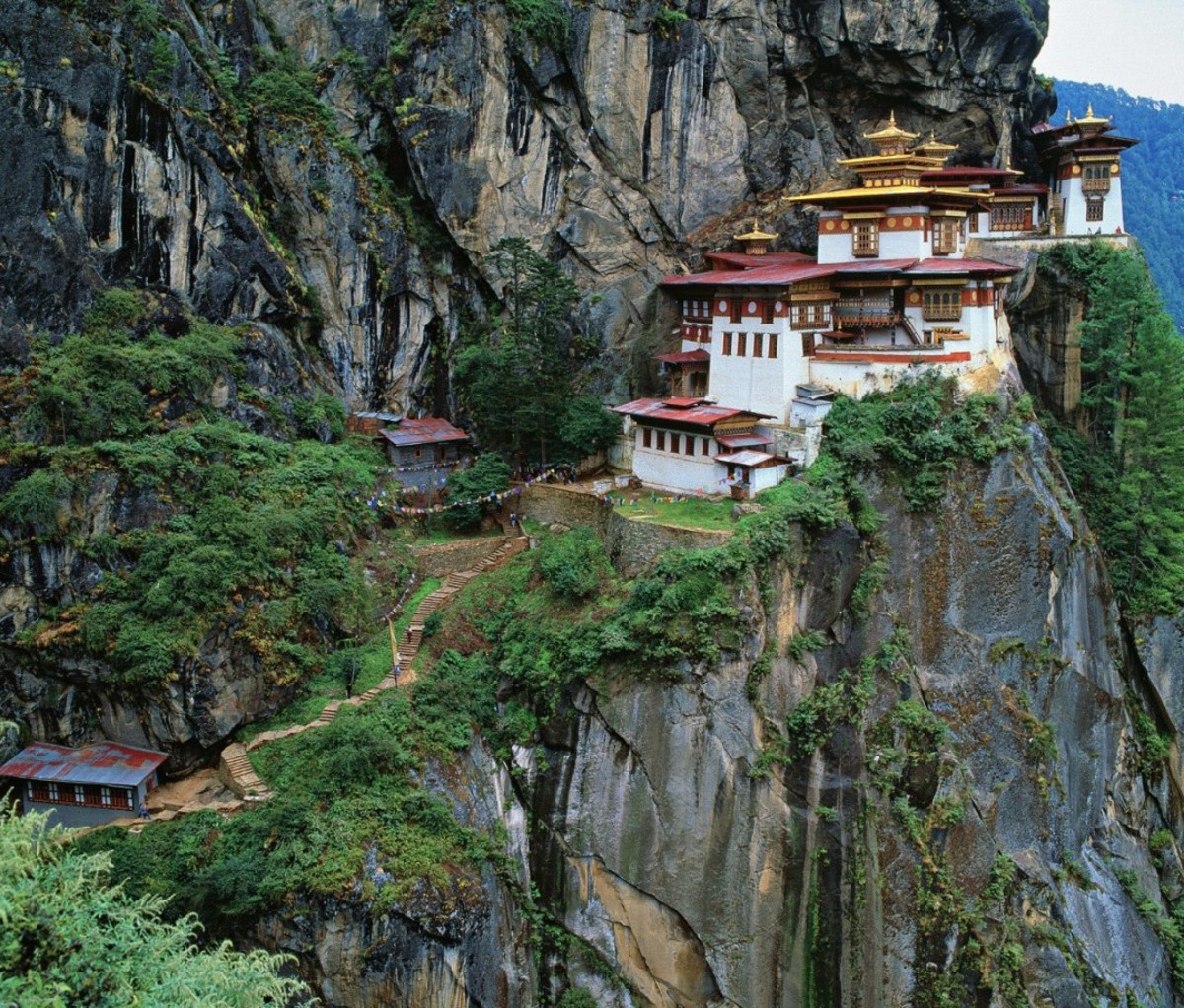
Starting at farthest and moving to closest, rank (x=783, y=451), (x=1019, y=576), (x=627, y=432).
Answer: (x=627, y=432) → (x=783, y=451) → (x=1019, y=576)

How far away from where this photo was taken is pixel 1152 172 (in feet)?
291

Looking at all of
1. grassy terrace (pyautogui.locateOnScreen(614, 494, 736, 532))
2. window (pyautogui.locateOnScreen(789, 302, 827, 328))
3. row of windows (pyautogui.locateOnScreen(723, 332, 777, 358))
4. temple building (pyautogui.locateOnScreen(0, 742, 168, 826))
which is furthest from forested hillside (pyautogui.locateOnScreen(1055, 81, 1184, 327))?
temple building (pyautogui.locateOnScreen(0, 742, 168, 826))

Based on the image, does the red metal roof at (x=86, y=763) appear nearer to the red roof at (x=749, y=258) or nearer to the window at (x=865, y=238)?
the red roof at (x=749, y=258)

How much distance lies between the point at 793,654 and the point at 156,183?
21881 millimetres

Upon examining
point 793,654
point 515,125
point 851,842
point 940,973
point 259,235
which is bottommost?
point 940,973

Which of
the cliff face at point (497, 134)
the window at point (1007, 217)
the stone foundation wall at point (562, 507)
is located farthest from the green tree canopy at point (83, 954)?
the window at point (1007, 217)

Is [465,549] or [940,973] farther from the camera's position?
[465,549]

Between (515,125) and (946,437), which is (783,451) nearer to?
(946,437)

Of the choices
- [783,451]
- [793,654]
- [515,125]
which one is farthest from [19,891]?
[515,125]

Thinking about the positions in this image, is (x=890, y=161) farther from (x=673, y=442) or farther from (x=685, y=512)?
(x=685, y=512)

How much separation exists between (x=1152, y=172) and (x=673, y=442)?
6998 cm

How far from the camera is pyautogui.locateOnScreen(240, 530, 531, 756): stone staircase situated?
1137 inches

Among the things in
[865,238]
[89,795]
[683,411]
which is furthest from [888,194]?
[89,795]

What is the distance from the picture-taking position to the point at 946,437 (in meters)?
32.3
